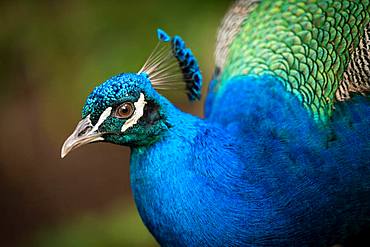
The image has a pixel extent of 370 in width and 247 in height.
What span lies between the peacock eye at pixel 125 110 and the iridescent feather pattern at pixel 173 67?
0.24 m

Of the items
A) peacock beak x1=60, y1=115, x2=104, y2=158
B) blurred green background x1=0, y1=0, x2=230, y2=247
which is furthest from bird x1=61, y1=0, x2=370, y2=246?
blurred green background x1=0, y1=0, x2=230, y2=247

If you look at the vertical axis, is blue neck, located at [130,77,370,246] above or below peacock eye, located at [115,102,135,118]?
below

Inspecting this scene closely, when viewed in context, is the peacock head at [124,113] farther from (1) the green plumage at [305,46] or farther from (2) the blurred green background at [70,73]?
(2) the blurred green background at [70,73]

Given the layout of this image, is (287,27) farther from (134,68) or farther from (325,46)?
(134,68)

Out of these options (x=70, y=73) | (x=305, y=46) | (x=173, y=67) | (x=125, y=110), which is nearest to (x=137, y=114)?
(x=125, y=110)

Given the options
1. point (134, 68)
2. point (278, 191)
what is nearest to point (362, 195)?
point (278, 191)

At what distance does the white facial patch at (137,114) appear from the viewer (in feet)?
6.38

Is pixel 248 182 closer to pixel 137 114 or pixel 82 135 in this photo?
pixel 137 114

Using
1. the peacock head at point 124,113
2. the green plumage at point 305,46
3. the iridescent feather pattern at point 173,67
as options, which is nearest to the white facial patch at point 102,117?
the peacock head at point 124,113

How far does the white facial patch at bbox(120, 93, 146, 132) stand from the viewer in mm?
1946

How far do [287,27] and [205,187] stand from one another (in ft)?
2.51

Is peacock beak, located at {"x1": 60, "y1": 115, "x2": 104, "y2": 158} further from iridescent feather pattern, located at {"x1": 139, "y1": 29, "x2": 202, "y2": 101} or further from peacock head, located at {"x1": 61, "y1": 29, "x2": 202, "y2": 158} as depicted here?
iridescent feather pattern, located at {"x1": 139, "y1": 29, "x2": 202, "y2": 101}

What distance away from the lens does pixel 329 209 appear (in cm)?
203

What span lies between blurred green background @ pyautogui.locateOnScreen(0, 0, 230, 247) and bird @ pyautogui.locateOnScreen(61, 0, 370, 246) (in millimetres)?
1040
